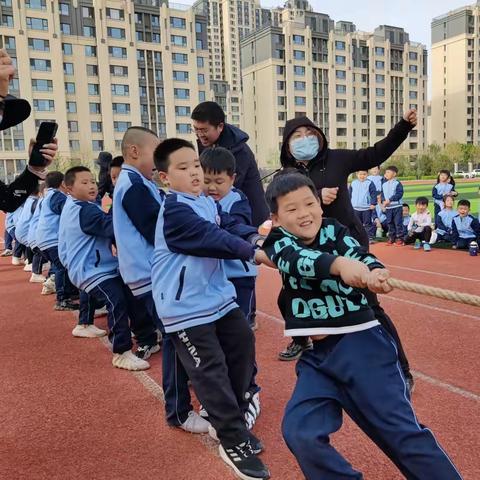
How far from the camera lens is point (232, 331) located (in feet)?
9.23

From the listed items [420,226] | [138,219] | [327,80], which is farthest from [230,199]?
[327,80]

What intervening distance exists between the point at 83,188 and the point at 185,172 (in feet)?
7.48

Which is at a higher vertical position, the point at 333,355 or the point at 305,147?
the point at 305,147

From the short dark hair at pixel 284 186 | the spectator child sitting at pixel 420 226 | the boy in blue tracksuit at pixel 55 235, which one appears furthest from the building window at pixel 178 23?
the short dark hair at pixel 284 186

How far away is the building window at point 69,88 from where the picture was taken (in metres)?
51.9

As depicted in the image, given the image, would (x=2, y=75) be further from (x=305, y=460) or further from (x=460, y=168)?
(x=460, y=168)

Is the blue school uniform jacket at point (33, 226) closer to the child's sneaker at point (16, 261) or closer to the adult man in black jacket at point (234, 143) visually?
the child's sneaker at point (16, 261)

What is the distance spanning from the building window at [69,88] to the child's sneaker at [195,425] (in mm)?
54811

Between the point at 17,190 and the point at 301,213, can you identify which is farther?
the point at 17,190

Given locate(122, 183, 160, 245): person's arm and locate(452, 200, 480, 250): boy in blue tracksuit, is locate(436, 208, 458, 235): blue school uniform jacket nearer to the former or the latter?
locate(452, 200, 480, 250): boy in blue tracksuit

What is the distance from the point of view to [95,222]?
14.6 ft

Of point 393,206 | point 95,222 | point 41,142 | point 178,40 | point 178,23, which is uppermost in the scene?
point 178,23

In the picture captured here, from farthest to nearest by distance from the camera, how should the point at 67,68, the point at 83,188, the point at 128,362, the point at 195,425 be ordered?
the point at 67,68, the point at 83,188, the point at 128,362, the point at 195,425

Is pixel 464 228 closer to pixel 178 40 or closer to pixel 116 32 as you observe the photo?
pixel 116 32
